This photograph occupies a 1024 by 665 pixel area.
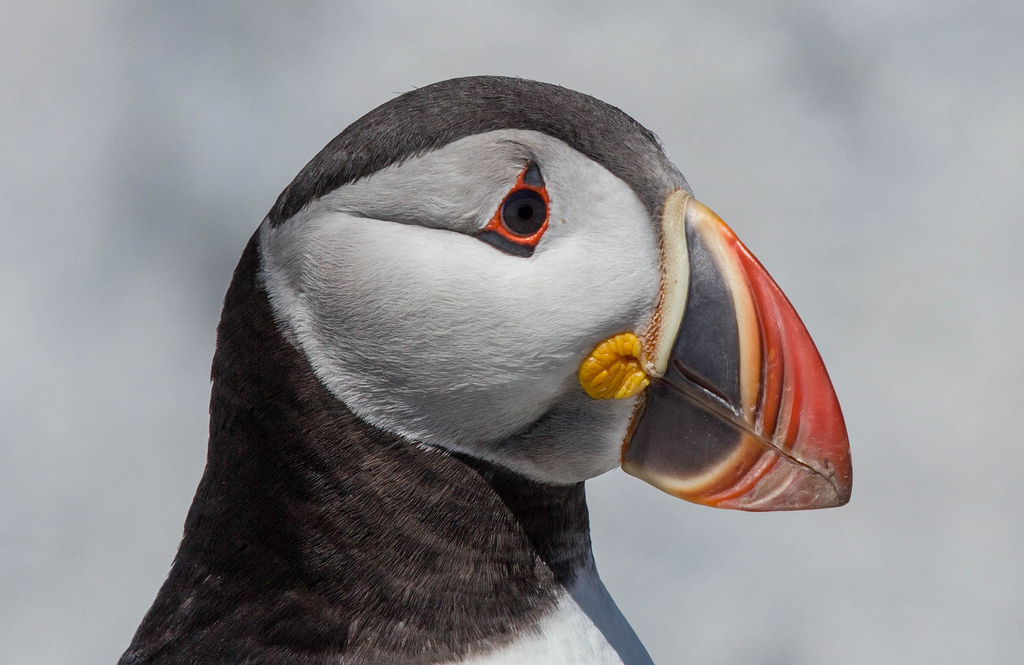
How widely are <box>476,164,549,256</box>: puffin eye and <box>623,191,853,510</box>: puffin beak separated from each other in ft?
0.39

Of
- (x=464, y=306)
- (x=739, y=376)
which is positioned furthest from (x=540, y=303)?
(x=739, y=376)

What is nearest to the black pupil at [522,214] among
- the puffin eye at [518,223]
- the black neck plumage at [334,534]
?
the puffin eye at [518,223]

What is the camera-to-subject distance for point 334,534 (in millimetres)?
1019

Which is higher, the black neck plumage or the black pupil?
the black pupil

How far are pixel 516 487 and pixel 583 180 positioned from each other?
0.99 ft

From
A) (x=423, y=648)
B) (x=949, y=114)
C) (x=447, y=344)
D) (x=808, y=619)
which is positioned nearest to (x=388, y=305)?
(x=447, y=344)

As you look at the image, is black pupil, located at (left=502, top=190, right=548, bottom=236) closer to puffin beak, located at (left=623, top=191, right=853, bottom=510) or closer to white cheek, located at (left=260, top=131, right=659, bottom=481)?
white cheek, located at (left=260, top=131, right=659, bottom=481)

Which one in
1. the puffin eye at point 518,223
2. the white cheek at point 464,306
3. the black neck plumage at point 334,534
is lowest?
the black neck plumage at point 334,534

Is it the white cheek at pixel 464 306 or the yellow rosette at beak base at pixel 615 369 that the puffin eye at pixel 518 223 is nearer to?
the white cheek at pixel 464 306

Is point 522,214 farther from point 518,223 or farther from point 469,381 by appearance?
point 469,381

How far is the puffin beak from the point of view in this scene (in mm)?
982

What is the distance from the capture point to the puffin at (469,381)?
958mm

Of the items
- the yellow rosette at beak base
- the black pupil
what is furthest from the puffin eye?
the yellow rosette at beak base

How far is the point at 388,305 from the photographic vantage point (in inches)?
37.8
